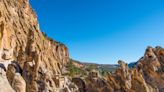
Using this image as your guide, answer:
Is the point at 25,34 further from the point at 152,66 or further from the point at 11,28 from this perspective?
the point at 152,66

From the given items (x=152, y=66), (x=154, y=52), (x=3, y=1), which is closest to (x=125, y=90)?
(x=152, y=66)

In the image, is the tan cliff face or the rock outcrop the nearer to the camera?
the rock outcrop

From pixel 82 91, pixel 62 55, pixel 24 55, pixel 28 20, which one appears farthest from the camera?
pixel 62 55

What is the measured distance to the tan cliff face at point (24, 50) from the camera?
35.5m

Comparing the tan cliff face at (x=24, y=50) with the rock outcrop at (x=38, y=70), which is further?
the tan cliff face at (x=24, y=50)

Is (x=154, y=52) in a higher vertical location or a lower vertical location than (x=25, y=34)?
lower

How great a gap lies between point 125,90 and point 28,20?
222 feet

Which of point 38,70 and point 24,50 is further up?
point 24,50

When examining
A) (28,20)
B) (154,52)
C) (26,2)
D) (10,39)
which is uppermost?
(26,2)

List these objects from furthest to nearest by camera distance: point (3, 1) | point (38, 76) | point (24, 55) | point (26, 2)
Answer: point (26, 2)
point (3, 1)
point (24, 55)
point (38, 76)

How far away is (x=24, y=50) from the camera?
2534 inches

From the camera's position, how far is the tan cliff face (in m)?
35.5

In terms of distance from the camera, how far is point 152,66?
7200 centimetres

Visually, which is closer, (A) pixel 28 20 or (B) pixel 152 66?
(B) pixel 152 66
